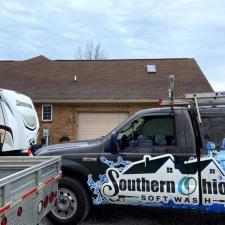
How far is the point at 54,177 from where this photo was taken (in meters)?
5.66

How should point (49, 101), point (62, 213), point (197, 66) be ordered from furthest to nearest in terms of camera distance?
1. point (197, 66)
2. point (49, 101)
3. point (62, 213)

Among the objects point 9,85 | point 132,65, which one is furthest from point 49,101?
point 132,65

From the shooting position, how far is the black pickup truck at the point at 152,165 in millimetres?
6707

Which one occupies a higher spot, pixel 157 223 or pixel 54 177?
pixel 54 177

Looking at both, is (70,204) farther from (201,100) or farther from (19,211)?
(19,211)

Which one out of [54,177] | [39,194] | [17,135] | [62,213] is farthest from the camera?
[17,135]

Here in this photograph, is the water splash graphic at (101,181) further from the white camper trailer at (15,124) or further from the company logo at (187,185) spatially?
the white camper trailer at (15,124)

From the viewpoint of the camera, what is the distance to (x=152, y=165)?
6.91m

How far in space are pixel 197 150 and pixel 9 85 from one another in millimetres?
19503

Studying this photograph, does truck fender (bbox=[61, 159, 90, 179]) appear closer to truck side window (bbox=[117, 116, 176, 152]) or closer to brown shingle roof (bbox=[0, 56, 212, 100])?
truck side window (bbox=[117, 116, 176, 152])

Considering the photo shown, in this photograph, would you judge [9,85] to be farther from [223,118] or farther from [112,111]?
[223,118]

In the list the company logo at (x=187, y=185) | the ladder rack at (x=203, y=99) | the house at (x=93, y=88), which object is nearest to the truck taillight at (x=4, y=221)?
the company logo at (x=187, y=185)

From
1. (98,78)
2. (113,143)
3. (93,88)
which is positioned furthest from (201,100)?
(98,78)

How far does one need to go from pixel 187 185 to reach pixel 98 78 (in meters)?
19.1
